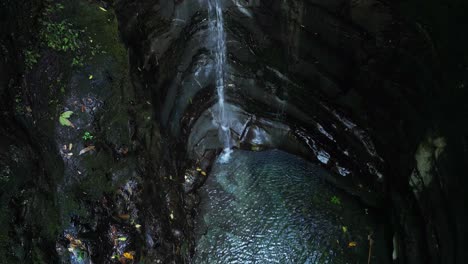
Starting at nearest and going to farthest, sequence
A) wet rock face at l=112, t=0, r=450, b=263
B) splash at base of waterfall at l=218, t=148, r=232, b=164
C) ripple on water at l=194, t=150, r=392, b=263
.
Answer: wet rock face at l=112, t=0, r=450, b=263 → ripple on water at l=194, t=150, r=392, b=263 → splash at base of waterfall at l=218, t=148, r=232, b=164

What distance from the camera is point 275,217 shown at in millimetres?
5746

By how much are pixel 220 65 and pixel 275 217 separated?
297cm

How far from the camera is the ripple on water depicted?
5309 millimetres

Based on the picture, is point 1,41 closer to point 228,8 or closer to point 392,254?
point 228,8

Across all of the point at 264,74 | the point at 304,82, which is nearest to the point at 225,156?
the point at 264,74

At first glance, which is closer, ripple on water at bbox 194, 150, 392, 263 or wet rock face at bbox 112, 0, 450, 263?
wet rock face at bbox 112, 0, 450, 263

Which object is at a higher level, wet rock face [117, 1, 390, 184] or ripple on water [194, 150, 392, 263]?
wet rock face [117, 1, 390, 184]

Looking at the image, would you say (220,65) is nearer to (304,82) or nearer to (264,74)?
(264,74)

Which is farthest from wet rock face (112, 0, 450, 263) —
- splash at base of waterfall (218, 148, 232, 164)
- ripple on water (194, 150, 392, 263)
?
ripple on water (194, 150, 392, 263)

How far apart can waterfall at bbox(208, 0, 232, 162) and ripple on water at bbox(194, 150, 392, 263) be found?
58 centimetres

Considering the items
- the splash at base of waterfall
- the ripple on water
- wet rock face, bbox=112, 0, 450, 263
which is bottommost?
the ripple on water

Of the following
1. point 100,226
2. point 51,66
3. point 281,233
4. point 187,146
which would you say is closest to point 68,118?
point 51,66

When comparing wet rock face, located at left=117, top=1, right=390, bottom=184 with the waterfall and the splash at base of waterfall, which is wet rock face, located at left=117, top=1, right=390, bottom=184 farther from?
the splash at base of waterfall

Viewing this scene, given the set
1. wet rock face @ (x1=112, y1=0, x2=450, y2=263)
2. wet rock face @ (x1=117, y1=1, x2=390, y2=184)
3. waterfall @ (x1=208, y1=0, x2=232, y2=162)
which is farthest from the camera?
waterfall @ (x1=208, y1=0, x2=232, y2=162)
